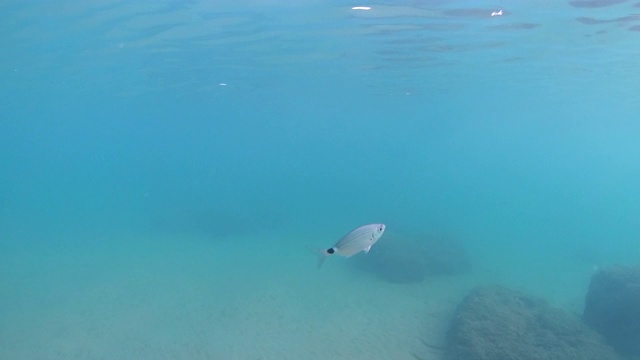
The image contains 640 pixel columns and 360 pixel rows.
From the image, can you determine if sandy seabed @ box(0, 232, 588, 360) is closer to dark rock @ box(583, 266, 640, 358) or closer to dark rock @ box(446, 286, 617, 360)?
dark rock @ box(446, 286, 617, 360)

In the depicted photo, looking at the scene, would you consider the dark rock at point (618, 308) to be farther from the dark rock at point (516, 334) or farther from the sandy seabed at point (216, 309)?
the sandy seabed at point (216, 309)

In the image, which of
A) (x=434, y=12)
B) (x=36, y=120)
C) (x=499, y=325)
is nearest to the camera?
(x=499, y=325)

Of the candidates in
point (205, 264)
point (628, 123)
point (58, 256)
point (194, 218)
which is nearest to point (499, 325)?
point (205, 264)

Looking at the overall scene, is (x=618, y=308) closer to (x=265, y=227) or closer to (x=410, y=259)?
(x=410, y=259)

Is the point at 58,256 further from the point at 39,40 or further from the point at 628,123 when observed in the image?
the point at 628,123

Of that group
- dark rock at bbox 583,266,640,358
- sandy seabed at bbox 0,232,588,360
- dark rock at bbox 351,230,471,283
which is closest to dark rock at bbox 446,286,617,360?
dark rock at bbox 583,266,640,358

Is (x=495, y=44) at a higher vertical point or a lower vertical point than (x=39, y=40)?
lower
